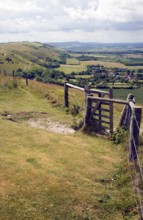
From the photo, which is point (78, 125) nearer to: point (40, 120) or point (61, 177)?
point (40, 120)

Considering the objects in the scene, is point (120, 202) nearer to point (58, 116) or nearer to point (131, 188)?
point (131, 188)

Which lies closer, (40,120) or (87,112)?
(87,112)

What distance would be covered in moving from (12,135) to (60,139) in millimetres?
2563

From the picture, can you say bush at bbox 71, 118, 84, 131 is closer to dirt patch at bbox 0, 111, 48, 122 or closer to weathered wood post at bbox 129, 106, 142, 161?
dirt patch at bbox 0, 111, 48, 122

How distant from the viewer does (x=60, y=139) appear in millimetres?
16219

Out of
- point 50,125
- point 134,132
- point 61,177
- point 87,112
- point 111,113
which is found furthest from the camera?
point 50,125

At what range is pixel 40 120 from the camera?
21047 millimetres

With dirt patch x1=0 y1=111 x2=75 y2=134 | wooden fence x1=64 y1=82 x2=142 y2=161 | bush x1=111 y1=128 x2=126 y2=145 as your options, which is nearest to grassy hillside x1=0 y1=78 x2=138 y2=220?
bush x1=111 y1=128 x2=126 y2=145

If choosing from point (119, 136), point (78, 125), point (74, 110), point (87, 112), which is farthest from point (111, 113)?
point (74, 110)

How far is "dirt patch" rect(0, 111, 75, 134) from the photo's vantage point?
63.2 feet

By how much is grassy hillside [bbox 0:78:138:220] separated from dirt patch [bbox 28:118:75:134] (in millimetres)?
1188

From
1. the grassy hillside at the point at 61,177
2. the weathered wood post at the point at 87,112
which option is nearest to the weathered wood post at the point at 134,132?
the grassy hillside at the point at 61,177

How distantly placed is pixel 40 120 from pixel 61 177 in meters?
10.1

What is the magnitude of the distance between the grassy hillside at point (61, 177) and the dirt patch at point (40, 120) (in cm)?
150
